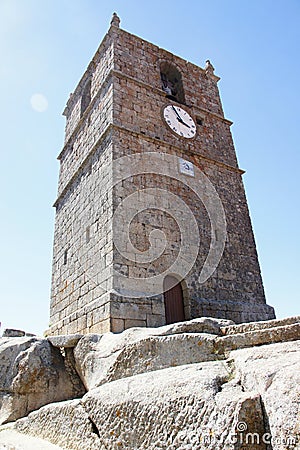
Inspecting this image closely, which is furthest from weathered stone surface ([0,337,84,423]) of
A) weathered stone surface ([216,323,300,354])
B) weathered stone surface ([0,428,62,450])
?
weathered stone surface ([216,323,300,354])

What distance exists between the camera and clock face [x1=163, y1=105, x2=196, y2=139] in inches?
314

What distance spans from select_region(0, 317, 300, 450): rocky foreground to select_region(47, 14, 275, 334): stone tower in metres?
1.45

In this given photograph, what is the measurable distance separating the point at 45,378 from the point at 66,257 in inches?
167

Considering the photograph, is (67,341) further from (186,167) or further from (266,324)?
(186,167)

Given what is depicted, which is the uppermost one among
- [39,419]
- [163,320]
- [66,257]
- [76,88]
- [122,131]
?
[76,88]

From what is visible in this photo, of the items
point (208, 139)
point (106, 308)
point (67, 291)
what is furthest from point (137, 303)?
point (208, 139)

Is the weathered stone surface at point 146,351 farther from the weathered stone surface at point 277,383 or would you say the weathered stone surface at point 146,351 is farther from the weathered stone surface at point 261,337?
the weathered stone surface at point 277,383

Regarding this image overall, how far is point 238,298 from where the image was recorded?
22.8ft

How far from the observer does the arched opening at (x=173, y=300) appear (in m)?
5.94

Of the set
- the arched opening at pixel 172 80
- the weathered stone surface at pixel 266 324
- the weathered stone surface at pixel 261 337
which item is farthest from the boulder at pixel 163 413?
the arched opening at pixel 172 80

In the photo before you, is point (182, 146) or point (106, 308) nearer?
point (106, 308)

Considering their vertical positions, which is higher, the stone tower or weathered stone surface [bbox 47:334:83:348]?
the stone tower

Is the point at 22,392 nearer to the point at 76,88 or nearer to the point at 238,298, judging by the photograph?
the point at 238,298

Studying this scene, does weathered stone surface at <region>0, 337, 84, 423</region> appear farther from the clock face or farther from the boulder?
the clock face
